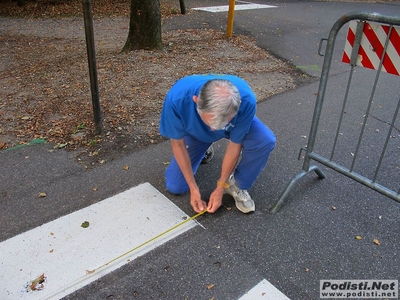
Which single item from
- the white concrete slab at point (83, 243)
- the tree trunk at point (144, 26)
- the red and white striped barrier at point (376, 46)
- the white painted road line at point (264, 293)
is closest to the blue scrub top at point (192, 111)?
the white concrete slab at point (83, 243)

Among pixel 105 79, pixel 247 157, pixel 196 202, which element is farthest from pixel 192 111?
pixel 105 79

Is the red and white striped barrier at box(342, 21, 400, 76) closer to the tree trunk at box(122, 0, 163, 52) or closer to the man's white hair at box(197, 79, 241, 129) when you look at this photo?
the man's white hair at box(197, 79, 241, 129)

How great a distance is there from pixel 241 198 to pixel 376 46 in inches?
55.1

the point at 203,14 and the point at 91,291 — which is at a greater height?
the point at 203,14

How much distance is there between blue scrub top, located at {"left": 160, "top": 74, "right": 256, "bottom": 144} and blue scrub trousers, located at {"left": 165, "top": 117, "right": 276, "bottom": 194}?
0.52 feet

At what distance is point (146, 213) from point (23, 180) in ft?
3.87

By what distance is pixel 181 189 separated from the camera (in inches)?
108

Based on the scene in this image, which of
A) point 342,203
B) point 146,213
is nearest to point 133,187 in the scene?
point 146,213

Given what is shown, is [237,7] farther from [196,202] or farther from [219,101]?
[219,101]

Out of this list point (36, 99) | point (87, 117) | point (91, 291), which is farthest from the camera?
point (36, 99)

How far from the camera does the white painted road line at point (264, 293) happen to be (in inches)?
77.7

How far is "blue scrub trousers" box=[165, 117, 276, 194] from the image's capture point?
2.44 meters

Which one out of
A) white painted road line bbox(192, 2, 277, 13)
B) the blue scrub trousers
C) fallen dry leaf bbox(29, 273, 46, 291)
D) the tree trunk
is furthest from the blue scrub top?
white painted road line bbox(192, 2, 277, 13)

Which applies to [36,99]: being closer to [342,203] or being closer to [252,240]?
[252,240]
